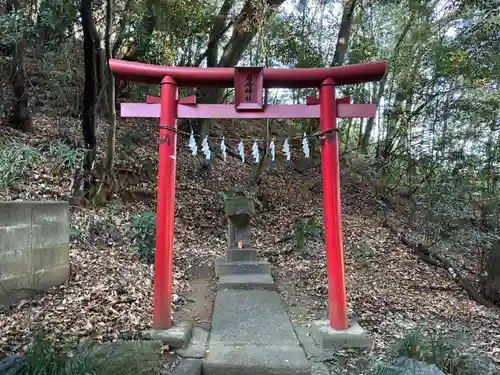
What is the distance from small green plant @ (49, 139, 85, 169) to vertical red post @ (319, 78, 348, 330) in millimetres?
5246

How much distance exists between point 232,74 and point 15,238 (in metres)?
3.06

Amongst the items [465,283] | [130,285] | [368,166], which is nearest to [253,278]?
[130,285]

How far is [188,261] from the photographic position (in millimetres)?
7211

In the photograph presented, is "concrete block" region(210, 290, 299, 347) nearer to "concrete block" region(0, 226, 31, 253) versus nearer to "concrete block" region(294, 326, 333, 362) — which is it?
"concrete block" region(294, 326, 333, 362)

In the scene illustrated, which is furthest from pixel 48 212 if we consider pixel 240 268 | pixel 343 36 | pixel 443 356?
pixel 343 36

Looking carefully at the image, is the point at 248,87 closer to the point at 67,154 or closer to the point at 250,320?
the point at 250,320

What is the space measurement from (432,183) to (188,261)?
5.98 meters

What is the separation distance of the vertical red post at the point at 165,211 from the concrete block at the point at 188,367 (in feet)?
1.95

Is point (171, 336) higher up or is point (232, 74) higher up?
point (232, 74)

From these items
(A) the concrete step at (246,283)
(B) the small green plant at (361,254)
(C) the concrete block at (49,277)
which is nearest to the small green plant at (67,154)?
(C) the concrete block at (49,277)

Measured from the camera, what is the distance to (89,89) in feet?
25.1

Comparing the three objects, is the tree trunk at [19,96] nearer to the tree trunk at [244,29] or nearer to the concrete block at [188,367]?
the tree trunk at [244,29]

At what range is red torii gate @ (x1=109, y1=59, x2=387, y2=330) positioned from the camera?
4.15 meters

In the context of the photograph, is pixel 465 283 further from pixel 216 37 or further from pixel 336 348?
pixel 216 37
